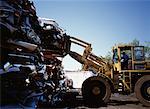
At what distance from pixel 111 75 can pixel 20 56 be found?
481cm

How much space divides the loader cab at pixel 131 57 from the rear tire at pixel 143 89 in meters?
0.90

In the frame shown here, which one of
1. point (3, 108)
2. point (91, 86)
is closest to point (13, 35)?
point (3, 108)

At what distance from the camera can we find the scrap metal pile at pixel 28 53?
8039mm

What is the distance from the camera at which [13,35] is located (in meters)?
8.34

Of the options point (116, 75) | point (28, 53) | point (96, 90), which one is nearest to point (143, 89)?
point (116, 75)

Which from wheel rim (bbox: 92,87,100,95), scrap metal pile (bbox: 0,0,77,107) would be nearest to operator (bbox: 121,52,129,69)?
wheel rim (bbox: 92,87,100,95)

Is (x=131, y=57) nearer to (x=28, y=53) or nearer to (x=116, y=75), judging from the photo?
(x=116, y=75)

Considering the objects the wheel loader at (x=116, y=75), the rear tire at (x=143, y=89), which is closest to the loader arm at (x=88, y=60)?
the wheel loader at (x=116, y=75)

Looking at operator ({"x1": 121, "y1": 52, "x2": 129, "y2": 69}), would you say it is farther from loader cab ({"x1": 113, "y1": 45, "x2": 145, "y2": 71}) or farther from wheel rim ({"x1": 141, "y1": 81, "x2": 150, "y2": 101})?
wheel rim ({"x1": 141, "y1": 81, "x2": 150, "y2": 101})

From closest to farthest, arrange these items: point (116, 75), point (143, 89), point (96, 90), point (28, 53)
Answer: point (28, 53) < point (143, 89) < point (96, 90) < point (116, 75)

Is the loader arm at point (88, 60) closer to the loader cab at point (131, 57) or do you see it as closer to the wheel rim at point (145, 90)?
the loader cab at point (131, 57)

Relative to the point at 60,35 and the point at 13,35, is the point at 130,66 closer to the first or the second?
the point at 60,35

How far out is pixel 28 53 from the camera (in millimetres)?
8930

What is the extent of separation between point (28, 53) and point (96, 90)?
3725 millimetres
